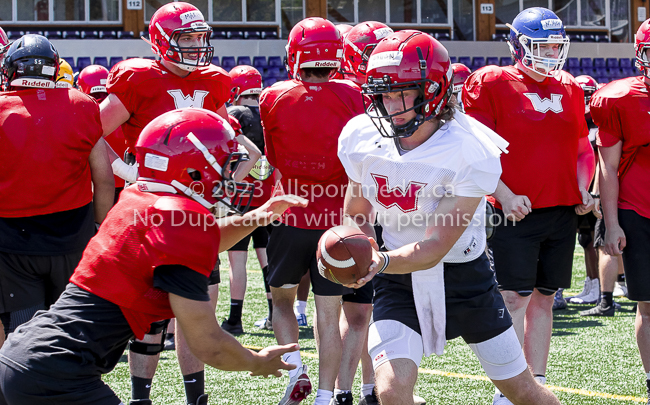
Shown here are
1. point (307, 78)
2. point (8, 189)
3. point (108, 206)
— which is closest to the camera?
point (8, 189)

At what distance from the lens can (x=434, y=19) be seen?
59.5ft

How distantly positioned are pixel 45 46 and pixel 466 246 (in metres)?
2.22

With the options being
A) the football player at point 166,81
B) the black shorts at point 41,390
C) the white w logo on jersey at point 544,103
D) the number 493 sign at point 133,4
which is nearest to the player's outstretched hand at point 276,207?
the black shorts at point 41,390

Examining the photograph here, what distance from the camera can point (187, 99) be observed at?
156 inches

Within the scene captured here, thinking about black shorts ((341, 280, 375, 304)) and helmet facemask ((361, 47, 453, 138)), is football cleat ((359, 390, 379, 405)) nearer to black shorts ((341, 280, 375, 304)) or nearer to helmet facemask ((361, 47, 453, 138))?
black shorts ((341, 280, 375, 304))

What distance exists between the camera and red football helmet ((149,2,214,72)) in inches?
155

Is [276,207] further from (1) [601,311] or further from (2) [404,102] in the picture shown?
(1) [601,311]

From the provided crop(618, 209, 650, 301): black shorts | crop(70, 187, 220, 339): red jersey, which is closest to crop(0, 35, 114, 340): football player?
crop(70, 187, 220, 339): red jersey

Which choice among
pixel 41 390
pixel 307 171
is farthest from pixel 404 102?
pixel 41 390

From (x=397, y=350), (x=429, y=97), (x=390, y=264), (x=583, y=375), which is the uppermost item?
(x=429, y=97)

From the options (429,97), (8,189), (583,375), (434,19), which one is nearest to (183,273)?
(429,97)

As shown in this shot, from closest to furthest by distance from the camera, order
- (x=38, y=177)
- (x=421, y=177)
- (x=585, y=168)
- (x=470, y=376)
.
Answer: (x=421, y=177), (x=38, y=177), (x=585, y=168), (x=470, y=376)

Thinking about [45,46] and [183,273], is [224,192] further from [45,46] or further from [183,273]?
[45,46]

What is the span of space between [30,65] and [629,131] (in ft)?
9.94
